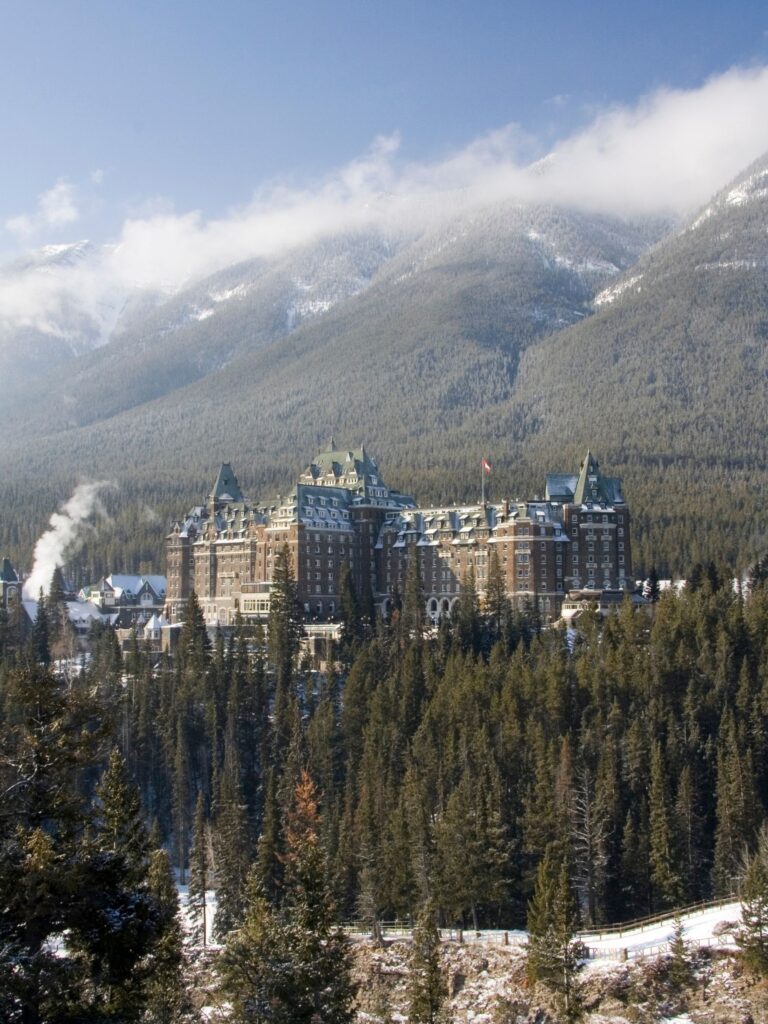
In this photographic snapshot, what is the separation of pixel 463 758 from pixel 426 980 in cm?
3948

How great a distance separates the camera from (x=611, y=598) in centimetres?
13975

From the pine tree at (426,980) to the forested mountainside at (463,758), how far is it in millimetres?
5561

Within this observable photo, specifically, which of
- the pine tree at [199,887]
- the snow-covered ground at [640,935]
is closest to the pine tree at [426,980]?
the snow-covered ground at [640,935]

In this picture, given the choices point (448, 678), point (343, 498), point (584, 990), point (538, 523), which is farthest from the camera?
point (343, 498)

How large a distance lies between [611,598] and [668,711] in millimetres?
38803

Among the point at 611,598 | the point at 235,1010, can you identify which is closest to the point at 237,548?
the point at 611,598

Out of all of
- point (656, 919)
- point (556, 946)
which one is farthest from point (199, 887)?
point (556, 946)

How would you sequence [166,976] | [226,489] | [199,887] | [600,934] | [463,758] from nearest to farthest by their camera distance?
[166,976]
[600,934]
[199,887]
[463,758]
[226,489]

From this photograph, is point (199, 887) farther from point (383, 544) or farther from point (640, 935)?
point (383, 544)

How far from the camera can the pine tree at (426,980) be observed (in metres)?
55.8

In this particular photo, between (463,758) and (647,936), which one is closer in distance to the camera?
(647,936)

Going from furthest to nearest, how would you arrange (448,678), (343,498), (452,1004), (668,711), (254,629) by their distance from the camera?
(343,498)
(254,629)
(448,678)
(668,711)
(452,1004)

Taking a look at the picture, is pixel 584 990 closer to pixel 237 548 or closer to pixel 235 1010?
pixel 235 1010

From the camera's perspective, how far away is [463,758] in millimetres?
96625
